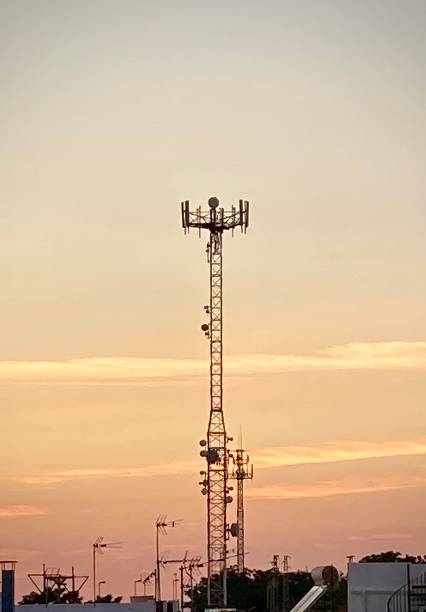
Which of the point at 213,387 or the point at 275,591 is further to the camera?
the point at 275,591

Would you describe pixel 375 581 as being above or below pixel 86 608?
below

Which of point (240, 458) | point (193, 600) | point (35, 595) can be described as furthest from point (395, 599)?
point (35, 595)

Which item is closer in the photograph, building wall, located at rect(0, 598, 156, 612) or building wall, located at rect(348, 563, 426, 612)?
building wall, located at rect(348, 563, 426, 612)

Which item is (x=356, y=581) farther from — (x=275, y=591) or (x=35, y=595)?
(x=35, y=595)

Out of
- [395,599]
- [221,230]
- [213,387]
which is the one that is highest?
[221,230]

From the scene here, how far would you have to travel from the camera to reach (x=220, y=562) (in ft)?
289

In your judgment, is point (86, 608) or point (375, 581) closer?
point (375, 581)

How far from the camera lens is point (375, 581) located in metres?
58.3

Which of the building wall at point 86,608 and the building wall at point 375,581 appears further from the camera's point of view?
the building wall at point 86,608

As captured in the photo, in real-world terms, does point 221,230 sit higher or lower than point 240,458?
higher

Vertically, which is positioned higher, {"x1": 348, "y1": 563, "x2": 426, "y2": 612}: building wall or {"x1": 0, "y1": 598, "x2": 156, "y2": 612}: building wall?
{"x1": 0, "y1": 598, "x2": 156, "y2": 612}: building wall

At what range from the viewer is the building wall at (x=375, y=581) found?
5800 cm

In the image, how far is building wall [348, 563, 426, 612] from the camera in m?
58.0

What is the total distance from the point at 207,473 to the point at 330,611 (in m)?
10.4
